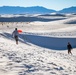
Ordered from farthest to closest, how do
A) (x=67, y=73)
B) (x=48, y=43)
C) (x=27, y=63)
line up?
(x=48, y=43) → (x=27, y=63) → (x=67, y=73)

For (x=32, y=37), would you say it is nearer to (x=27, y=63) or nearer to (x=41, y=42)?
(x=41, y=42)

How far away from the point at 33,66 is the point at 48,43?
22940 mm

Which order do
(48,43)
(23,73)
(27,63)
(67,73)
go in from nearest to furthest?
(23,73) → (67,73) → (27,63) → (48,43)

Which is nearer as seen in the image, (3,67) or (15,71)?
(15,71)

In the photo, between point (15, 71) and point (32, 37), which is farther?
point (32, 37)

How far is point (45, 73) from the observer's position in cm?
934

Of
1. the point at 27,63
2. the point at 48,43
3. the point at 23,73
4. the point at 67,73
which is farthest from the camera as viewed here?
the point at 48,43

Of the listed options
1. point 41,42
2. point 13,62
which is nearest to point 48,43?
point 41,42

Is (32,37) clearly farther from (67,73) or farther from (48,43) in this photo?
(67,73)

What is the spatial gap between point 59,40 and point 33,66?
24086mm

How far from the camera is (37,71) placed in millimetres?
9508

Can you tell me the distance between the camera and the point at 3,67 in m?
9.86

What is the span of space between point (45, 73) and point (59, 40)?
2497cm

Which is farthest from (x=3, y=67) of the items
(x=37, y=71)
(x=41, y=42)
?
(x=41, y=42)
